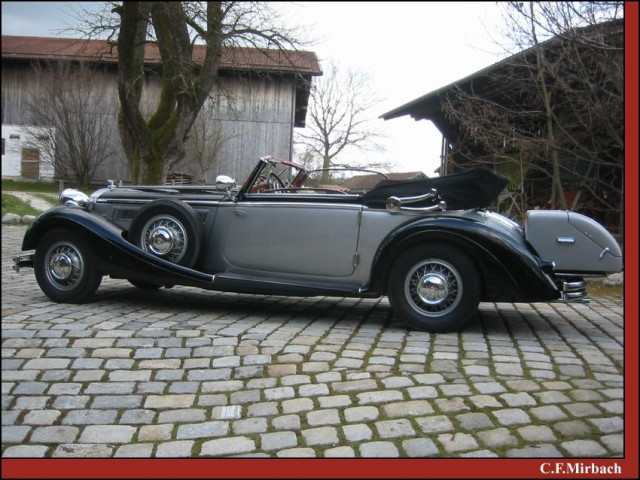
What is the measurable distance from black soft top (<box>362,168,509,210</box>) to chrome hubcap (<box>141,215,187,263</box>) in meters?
1.75

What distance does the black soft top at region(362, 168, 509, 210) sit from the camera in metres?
4.44

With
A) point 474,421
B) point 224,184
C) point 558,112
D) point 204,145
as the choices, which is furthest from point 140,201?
point 204,145

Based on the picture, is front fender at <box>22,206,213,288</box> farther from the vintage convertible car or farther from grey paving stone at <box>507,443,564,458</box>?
grey paving stone at <box>507,443,564,458</box>

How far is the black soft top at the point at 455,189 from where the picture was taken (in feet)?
14.6

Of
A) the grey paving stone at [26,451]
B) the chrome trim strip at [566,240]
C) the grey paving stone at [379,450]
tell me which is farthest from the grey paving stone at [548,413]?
the grey paving stone at [26,451]

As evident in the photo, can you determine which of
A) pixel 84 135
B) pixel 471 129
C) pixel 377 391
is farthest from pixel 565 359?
pixel 84 135

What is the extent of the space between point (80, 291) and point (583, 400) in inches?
169

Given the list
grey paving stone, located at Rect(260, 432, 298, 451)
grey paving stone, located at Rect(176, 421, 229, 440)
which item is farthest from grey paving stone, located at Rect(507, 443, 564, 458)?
grey paving stone, located at Rect(176, 421, 229, 440)

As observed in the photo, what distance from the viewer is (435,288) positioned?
4379 mm

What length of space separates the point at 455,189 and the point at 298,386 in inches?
87.5

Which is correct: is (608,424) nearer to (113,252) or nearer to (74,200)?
(113,252)

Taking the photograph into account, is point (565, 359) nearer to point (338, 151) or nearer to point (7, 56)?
point (7, 56)

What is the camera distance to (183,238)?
16.4 ft

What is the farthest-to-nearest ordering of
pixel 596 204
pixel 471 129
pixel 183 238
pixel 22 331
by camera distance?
pixel 596 204, pixel 471 129, pixel 183 238, pixel 22 331
